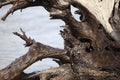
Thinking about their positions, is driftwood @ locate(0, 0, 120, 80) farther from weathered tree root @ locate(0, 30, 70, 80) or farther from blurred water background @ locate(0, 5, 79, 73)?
blurred water background @ locate(0, 5, 79, 73)

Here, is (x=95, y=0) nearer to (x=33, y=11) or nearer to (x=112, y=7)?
(x=112, y=7)

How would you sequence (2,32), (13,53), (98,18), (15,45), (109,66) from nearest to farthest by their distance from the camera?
(109,66) → (98,18) → (13,53) → (15,45) → (2,32)

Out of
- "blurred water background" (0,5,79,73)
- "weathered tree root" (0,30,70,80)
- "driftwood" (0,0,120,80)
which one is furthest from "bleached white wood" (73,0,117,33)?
"blurred water background" (0,5,79,73)

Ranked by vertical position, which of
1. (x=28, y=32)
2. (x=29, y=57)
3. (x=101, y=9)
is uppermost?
(x=101, y=9)

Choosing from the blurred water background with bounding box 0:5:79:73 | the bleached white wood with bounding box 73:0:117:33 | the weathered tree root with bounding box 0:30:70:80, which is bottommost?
the blurred water background with bounding box 0:5:79:73

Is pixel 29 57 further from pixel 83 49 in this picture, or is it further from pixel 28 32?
pixel 28 32

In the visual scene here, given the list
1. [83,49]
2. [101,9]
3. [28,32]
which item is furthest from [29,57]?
[28,32]

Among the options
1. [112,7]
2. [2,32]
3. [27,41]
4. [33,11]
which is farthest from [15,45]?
[112,7]

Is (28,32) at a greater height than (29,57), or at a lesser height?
lesser
